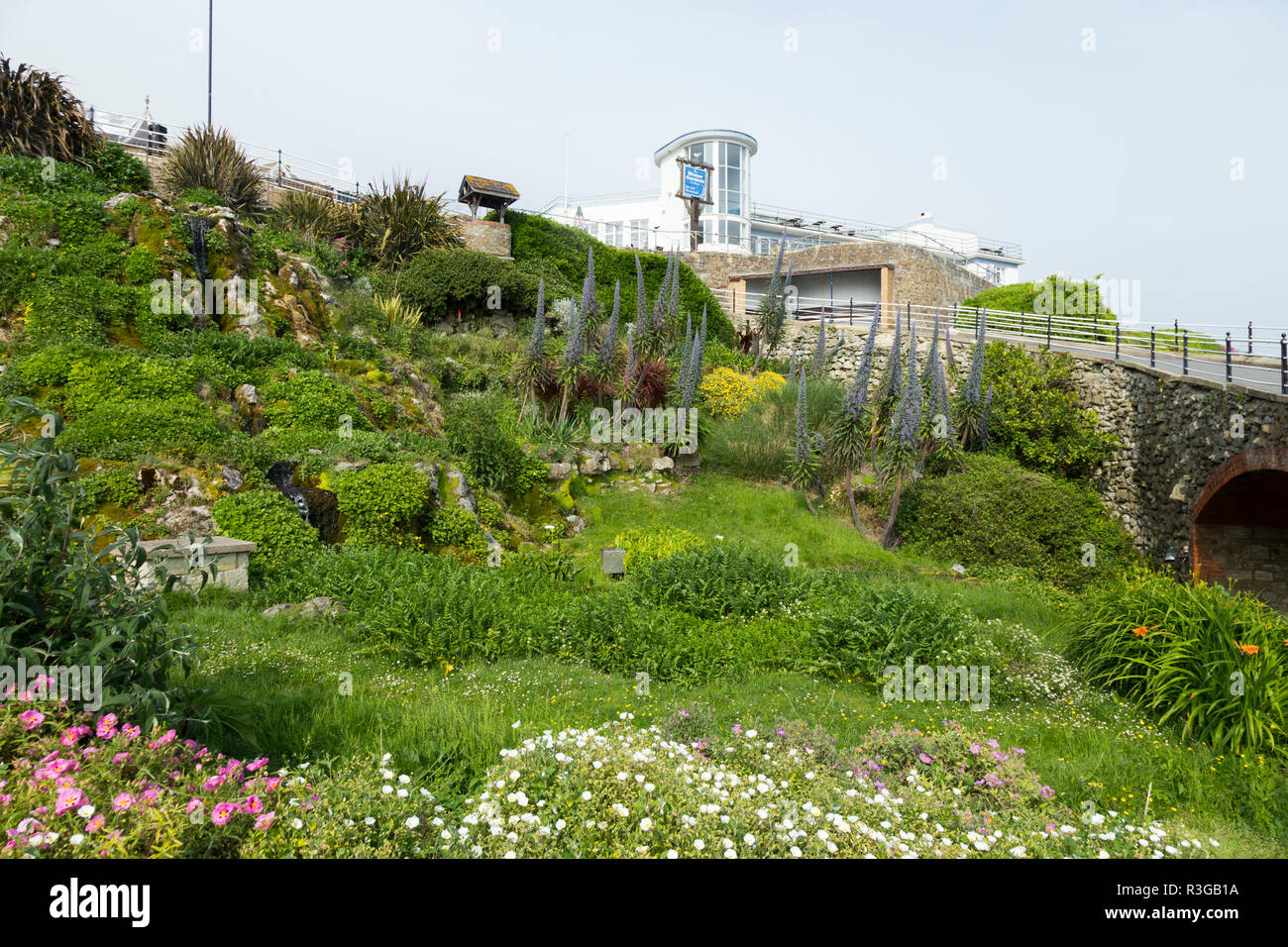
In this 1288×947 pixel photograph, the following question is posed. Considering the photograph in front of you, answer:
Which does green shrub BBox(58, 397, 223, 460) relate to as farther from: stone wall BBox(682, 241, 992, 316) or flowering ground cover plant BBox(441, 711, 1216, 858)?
A: stone wall BBox(682, 241, 992, 316)

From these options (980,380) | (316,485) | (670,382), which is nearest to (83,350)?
(316,485)

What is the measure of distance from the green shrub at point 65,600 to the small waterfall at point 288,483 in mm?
6128

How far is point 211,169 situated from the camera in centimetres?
1777

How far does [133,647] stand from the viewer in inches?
130

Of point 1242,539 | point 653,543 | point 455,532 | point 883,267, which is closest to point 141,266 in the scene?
point 455,532

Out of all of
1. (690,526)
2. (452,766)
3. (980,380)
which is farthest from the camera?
(980,380)

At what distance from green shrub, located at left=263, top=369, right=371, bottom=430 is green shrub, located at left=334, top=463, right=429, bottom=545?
1996 millimetres

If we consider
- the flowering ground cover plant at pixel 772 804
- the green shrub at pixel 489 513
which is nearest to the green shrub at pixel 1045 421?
the green shrub at pixel 489 513

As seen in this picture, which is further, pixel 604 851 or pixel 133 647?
pixel 133 647

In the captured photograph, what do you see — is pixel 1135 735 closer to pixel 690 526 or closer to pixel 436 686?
pixel 436 686

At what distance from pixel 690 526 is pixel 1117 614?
23.0ft

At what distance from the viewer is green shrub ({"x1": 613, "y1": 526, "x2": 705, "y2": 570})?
34.7ft

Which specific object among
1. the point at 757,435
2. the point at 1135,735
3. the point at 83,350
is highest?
the point at 83,350

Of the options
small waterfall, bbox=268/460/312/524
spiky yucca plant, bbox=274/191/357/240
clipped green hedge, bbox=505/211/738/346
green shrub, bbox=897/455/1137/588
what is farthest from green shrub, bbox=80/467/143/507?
clipped green hedge, bbox=505/211/738/346
